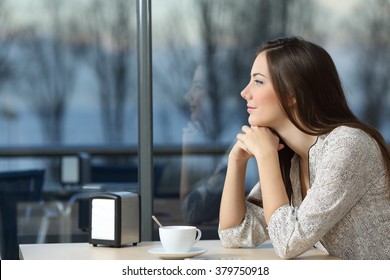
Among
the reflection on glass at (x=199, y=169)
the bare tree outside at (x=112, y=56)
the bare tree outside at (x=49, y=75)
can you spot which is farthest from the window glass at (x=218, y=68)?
the bare tree outside at (x=49, y=75)

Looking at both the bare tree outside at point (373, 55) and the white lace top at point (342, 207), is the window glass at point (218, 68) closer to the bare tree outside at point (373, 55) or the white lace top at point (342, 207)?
the bare tree outside at point (373, 55)

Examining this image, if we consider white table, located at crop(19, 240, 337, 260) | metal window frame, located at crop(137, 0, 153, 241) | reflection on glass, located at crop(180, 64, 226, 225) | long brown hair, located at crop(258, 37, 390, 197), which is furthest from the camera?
reflection on glass, located at crop(180, 64, 226, 225)

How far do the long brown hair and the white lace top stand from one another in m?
0.08

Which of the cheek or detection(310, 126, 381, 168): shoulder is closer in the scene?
detection(310, 126, 381, 168): shoulder

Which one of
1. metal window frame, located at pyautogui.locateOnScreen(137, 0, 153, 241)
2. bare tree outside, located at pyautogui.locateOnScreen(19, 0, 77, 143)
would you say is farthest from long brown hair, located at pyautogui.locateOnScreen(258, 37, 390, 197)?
bare tree outside, located at pyautogui.locateOnScreen(19, 0, 77, 143)

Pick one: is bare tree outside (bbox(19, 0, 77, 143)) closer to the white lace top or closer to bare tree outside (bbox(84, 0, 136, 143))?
bare tree outside (bbox(84, 0, 136, 143))

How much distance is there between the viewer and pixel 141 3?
3.87m

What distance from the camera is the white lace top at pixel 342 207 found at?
2.09 meters

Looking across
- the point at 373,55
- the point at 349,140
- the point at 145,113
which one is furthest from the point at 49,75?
the point at 349,140

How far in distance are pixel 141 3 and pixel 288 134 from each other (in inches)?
68.2

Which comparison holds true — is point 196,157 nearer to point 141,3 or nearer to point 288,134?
point 141,3

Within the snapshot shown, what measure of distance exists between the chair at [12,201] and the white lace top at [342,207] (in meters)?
1.94

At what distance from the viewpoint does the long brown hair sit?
229cm
